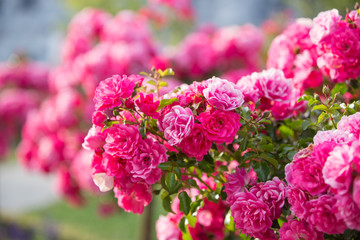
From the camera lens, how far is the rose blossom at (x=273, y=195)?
31.2 inches

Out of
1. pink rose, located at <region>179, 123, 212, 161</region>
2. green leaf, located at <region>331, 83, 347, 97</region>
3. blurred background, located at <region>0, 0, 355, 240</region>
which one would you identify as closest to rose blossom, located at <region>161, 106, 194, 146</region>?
pink rose, located at <region>179, 123, 212, 161</region>

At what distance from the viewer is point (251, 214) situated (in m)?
0.79

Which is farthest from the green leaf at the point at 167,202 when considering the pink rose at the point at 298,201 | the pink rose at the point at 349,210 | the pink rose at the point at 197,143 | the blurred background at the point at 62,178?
the blurred background at the point at 62,178

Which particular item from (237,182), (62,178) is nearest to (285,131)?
(237,182)

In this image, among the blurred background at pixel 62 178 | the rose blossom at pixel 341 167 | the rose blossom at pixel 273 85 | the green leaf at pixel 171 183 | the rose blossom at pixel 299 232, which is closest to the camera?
the rose blossom at pixel 341 167

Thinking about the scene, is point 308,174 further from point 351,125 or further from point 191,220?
point 191,220

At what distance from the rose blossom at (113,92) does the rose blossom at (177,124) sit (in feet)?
0.31

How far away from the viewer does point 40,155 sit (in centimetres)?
268

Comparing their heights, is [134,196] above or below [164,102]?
below

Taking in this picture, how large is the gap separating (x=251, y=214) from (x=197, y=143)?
0.17 meters

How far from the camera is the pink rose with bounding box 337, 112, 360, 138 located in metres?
0.74

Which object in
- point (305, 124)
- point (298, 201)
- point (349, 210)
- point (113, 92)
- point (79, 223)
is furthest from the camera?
point (79, 223)

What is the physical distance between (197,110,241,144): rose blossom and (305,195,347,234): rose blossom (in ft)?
0.63

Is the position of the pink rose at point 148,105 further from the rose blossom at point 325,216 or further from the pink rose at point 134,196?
the rose blossom at point 325,216
